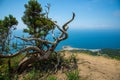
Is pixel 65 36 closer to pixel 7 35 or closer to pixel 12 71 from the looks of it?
pixel 12 71

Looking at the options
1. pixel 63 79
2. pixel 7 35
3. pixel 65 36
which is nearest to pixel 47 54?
pixel 65 36

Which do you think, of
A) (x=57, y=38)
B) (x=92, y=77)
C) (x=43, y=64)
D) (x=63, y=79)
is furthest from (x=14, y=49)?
(x=92, y=77)

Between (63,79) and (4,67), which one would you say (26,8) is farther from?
(63,79)

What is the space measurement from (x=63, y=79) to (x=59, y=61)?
2.67 meters

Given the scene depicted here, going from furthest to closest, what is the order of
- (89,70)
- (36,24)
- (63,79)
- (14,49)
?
1. (36,24)
2. (14,49)
3. (89,70)
4. (63,79)

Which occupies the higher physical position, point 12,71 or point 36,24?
point 36,24

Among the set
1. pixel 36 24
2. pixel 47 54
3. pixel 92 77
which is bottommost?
pixel 92 77

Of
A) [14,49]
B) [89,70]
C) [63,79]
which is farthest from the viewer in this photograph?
[14,49]

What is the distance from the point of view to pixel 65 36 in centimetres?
1209

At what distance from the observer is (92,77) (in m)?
9.68

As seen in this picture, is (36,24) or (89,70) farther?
(36,24)

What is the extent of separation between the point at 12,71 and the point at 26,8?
597cm

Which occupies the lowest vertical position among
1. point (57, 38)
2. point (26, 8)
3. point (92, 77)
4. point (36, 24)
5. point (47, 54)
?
point (92, 77)

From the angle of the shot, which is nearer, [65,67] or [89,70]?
[89,70]
